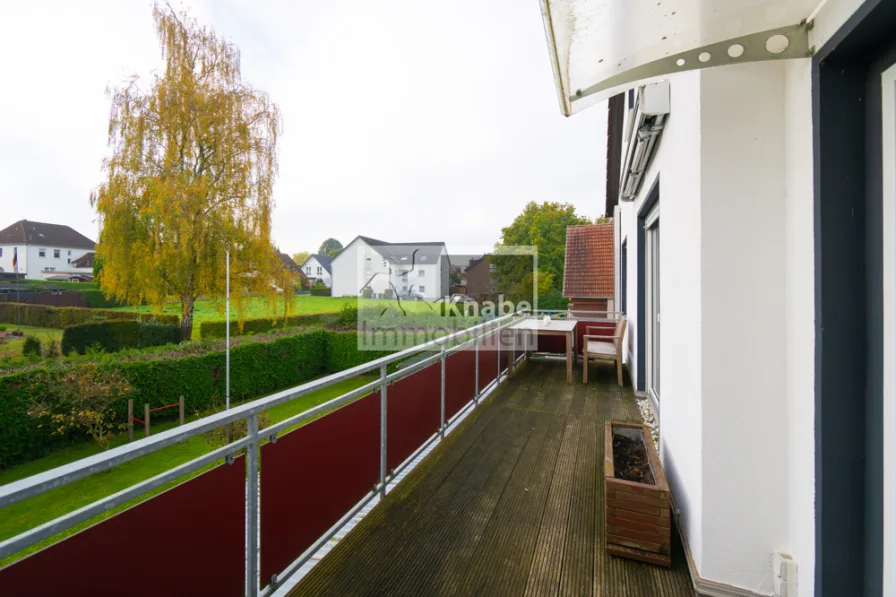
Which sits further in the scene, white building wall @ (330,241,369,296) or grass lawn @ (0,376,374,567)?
white building wall @ (330,241,369,296)

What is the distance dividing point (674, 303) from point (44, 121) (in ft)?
67.0

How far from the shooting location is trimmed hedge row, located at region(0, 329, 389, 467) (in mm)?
6020

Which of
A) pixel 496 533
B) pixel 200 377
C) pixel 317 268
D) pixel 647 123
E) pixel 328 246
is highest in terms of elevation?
pixel 328 246

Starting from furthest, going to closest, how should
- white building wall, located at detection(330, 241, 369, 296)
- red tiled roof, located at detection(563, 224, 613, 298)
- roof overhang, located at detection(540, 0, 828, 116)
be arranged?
1. white building wall, located at detection(330, 241, 369, 296)
2. red tiled roof, located at detection(563, 224, 613, 298)
3. roof overhang, located at detection(540, 0, 828, 116)

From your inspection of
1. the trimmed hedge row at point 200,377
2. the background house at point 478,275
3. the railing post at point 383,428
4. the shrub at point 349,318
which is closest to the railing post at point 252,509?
the railing post at point 383,428

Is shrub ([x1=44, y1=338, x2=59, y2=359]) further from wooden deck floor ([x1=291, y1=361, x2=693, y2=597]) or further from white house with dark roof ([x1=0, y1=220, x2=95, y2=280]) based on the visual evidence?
white house with dark roof ([x1=0, y1=220, x2=95, y2=280])

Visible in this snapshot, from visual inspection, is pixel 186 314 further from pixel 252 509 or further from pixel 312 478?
pixel 252 509

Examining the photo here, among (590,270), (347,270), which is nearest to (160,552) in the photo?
(590,270)

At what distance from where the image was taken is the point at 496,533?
2.33 meters

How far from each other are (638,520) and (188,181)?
1454cm

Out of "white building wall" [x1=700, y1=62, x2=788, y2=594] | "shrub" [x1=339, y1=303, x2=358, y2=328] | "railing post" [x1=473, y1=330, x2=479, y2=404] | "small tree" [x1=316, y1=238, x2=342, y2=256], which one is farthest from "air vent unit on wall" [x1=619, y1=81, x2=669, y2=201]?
"small tree" [x1=316, y1=238, x2=342, y2=256]

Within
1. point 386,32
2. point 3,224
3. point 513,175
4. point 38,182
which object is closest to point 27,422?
point 386,32

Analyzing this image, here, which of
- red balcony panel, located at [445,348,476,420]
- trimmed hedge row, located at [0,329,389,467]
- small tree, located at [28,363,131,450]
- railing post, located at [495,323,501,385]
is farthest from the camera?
small tree, located at [28,363,131,450]

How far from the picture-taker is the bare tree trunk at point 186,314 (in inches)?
491
